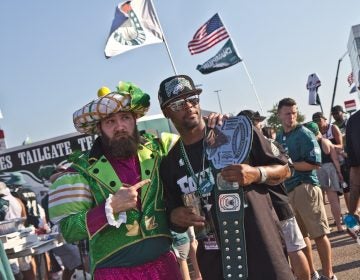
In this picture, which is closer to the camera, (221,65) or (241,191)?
(241,191)

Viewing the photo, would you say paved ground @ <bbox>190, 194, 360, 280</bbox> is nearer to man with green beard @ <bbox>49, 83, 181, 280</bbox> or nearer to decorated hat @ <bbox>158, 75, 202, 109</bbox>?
man with green beard @ <bbox>49, 83, 181, 280</bbox>

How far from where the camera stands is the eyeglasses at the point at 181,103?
2.66m

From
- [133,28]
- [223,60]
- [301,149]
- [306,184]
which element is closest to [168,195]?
[301,149]

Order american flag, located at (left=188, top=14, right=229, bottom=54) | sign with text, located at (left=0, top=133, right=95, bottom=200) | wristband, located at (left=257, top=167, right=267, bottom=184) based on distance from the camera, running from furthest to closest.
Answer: american flag, located at (left=188, top=14, right=229, bottom=54) < sign with text, located at (left=0, top=133, right=95, bottom=200) < wristband, located at (left=257, top=167, right=267, bottom=184)

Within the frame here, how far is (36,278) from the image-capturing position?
21.7ft

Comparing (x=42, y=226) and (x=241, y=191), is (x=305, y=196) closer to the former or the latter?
(x=241, y=191)

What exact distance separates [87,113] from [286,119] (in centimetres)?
281

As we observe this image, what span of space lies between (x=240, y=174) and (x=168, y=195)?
63 cm

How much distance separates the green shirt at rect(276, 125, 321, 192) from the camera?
4812 millimetres

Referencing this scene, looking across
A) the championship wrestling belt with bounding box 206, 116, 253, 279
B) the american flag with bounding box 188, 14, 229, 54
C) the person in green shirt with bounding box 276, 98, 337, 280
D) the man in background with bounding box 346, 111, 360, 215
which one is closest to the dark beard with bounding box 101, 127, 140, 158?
the championship wrestling belt with bounding box 206, 116, 253, 279

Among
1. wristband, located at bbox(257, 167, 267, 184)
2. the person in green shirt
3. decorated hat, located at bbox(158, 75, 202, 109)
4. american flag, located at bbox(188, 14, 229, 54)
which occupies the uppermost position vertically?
american flag, located at bbox(188, 14, 229, 54)

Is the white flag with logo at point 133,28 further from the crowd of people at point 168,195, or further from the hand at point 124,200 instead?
the hand at point 124,200

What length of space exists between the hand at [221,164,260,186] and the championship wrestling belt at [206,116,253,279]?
0.08m

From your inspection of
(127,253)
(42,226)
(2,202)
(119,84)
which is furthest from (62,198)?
(42,226)
